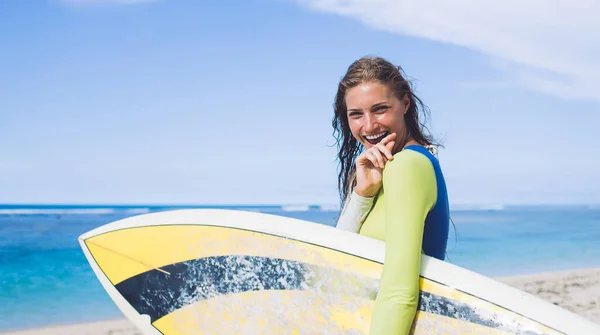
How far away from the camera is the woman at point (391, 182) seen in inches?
55.6

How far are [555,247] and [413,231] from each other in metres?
16.3

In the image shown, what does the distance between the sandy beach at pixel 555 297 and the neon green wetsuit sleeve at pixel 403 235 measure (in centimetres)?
486

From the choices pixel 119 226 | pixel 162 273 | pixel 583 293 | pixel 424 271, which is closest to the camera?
pixel 424 271

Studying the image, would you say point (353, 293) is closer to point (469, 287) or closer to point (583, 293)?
point (469, 287)

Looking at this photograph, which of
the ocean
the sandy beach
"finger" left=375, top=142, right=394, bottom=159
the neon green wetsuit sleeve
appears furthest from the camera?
the ocean

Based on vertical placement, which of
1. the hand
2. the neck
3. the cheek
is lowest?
the hand

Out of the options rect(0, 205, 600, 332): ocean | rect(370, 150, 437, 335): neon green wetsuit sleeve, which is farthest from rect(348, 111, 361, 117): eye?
rect(0, 205, 600, 332): ocean

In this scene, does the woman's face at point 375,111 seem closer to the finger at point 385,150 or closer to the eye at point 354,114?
the eye at point 354,114

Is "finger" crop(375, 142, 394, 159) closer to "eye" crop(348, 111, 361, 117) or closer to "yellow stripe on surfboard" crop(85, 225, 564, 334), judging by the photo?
"eye" crop(348, 111, 361, 117)

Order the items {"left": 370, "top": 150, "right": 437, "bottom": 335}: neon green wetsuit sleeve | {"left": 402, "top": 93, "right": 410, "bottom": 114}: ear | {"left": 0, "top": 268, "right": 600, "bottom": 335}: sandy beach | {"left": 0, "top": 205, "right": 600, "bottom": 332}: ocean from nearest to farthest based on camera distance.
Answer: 1. {"left": 370, "top": 150, "right": 437, "bottom": 335}: neon green wetsuit sleeve
2. {"left": 402, "top": 93, "right": 410, "bottom": 114}: ear
3. {"left": 0, "top": 268, "right": 600, "bottom": 335}: sandy beach
4. {"left": 0, "top": 205, "right": 600, "bottom": 332}: ocean

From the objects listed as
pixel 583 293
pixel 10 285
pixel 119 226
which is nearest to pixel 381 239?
pixel 119 226

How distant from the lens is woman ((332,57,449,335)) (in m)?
1.41

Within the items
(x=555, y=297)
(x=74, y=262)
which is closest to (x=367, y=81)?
(x=555, y=297)

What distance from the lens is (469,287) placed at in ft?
5.69
